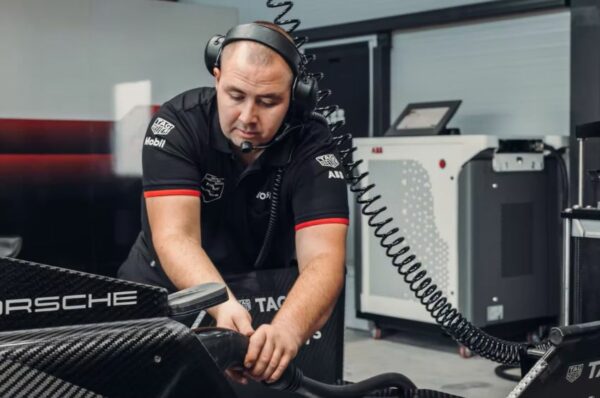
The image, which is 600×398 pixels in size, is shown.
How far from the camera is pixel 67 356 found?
0.95m

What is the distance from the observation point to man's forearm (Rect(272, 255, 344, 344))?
160 centimetres

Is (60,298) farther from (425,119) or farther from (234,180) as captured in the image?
(425,119)

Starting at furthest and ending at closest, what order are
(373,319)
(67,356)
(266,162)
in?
1. (373,319)
2. (266,162)
3. (67,356)

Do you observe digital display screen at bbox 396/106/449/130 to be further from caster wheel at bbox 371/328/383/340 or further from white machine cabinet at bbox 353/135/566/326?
caster wheel at bbox 371/328/383/340

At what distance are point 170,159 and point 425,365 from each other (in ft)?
9.32

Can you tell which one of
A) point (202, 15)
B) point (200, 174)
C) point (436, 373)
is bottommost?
point (436, 373)

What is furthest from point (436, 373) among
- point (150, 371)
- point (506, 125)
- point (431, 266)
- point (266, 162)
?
point (150, 371)

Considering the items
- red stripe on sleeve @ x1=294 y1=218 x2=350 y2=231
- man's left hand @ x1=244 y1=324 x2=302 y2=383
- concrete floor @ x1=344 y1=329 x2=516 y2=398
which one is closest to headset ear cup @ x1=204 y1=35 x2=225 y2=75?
red stripe on sleeve @ x1=294 y1=218 x2=350 y2=231

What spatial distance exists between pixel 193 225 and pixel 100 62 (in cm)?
358

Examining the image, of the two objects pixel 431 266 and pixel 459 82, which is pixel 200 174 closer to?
pixel 431 266

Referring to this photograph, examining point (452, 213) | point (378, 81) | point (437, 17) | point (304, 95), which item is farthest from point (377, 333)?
point (304, 95)

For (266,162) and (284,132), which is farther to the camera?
(266,162)

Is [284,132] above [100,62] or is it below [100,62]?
below

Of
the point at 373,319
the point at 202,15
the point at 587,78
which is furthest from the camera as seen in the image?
the point at 202,15
